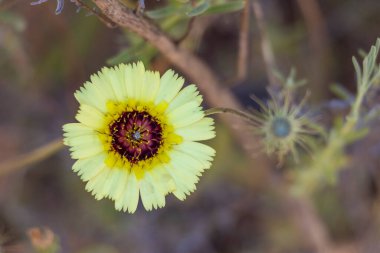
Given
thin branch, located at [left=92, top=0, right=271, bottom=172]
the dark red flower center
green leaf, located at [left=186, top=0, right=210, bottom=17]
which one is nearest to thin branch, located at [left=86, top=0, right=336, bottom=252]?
thin branch, located at [left=92, top=0, right=271, bottom=172]

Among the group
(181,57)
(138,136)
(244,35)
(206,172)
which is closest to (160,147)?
(138,136)

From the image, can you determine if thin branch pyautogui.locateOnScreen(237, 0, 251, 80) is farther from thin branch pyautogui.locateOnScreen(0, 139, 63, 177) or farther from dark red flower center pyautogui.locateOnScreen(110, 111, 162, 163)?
thin branch pyautogui.locateOnScreen(0, 139, 63, 177)

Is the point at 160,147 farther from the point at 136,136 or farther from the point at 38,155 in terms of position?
the point at 38,155

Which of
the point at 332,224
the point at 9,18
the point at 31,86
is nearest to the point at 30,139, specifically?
→ the point at 31,86

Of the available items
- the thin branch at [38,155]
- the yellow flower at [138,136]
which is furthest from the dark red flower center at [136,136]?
the thin branch at [38,155]

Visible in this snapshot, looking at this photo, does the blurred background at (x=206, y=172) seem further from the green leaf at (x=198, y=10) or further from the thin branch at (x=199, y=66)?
the green leaf at (x=198, y=10)
